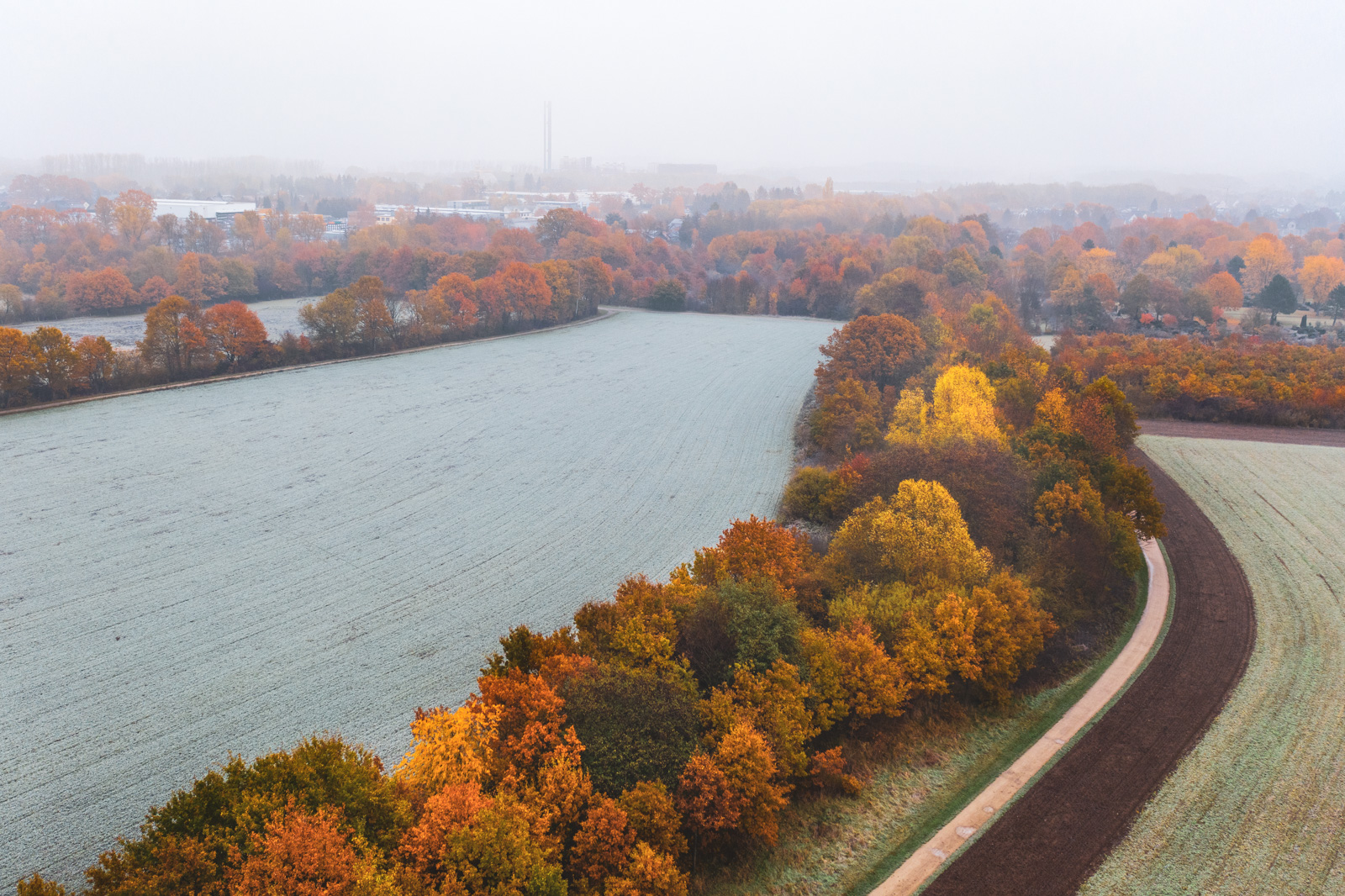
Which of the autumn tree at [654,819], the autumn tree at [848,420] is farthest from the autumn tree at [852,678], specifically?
the autumn tree at [848,420]

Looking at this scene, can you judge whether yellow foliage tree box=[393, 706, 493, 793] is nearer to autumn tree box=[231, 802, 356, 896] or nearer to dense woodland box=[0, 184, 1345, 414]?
autumn tree box=[231, 802, 356, 896]

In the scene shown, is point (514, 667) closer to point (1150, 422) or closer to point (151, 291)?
point (1150, 422)

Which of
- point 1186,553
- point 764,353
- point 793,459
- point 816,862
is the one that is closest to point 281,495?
point 793,459

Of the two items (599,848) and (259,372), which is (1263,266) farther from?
(599,848)

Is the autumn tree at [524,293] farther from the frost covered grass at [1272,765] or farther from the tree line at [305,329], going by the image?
the frost covered grass at [1272,765]

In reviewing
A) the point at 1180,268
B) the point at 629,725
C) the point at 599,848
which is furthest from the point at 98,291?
the point at 1180,268

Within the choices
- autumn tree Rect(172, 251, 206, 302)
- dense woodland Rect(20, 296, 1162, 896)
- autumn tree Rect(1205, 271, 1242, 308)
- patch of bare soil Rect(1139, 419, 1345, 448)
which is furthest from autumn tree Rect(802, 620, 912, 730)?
autumn tree Rect(1205, 271, 1242, 308)
